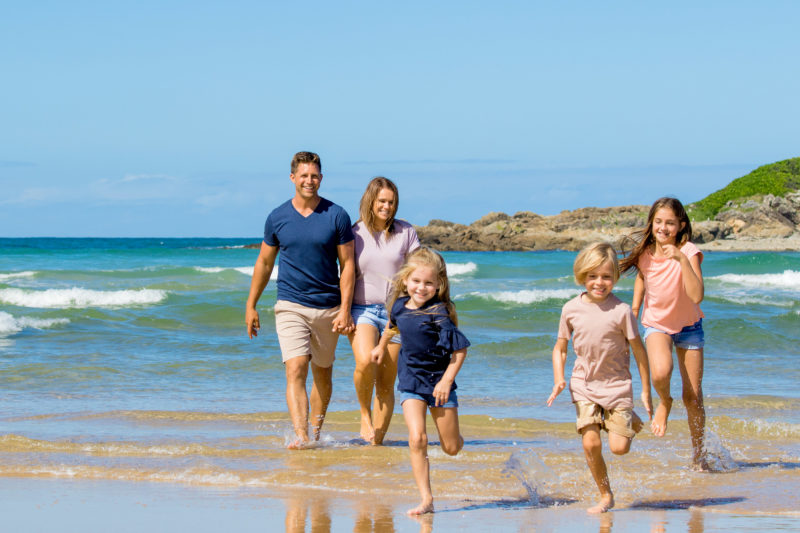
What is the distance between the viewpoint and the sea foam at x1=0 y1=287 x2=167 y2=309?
19.7 m

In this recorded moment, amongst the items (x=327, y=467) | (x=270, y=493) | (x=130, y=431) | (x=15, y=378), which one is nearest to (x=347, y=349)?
(x=15, y=378)

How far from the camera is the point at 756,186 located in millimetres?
66438

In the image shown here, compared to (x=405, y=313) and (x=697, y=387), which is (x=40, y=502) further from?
(x=697, y=387)

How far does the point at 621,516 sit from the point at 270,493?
185 centimetres

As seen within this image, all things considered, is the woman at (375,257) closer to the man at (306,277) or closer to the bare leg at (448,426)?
the man at (306,277)

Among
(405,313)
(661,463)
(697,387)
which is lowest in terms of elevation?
(661,463)

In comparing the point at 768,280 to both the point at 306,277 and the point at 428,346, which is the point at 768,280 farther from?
the point at 428,346

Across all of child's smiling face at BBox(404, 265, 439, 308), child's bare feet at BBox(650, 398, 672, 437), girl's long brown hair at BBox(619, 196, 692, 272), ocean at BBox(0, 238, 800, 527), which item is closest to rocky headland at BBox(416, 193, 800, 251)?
ocean at BBox(0, 238, 800, 527)

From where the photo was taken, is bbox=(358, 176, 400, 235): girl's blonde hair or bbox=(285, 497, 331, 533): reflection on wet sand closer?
bbox=(285, 497, 331, 533): reflection on wet sand

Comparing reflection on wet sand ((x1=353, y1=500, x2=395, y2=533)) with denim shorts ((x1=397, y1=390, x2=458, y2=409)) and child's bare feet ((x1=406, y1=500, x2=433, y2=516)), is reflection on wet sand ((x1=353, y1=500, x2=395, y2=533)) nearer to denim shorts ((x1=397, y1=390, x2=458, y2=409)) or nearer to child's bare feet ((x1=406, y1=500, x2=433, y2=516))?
child's bare feet ((x1=406, y1=500, x2=433, y2=516))

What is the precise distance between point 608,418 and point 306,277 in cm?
236

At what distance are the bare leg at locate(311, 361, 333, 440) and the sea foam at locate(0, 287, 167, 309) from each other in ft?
43.2

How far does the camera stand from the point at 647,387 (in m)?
4.78

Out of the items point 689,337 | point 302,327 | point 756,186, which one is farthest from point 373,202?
point 756,186
